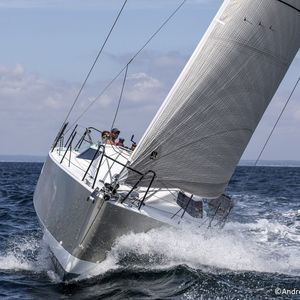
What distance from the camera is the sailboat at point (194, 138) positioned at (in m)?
9.29

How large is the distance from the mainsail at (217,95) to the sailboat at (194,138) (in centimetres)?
1

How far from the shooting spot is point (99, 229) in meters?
9.14

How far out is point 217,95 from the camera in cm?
962

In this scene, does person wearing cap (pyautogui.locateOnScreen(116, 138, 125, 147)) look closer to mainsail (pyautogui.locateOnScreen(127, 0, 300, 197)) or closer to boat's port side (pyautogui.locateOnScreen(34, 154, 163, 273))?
boat's port side (pyautogui.locateOnScreen(34, 154, 163, 273))

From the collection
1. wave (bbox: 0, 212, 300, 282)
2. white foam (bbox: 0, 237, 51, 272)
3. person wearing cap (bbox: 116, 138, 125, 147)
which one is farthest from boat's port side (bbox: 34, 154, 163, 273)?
person wearing cap (bbox: 116, 138, 125, 147)

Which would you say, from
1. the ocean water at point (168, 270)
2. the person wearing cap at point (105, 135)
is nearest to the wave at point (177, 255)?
the ocean water at point (168, 270)

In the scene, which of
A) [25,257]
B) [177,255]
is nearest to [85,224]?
[177,255]

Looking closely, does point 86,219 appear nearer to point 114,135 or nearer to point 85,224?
point 85,224

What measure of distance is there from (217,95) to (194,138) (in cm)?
68

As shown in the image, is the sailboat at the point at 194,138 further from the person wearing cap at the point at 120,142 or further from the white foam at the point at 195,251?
the person wearing cap at the point at 120,142

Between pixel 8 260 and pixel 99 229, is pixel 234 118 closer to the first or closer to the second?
pixel 99 229

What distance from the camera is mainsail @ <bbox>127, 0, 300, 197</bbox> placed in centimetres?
945

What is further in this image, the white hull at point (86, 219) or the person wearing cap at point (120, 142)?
the person wearing cap at point (120, 142)

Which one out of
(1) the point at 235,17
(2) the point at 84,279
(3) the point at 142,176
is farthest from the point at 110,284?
(1) the point at 235,17
